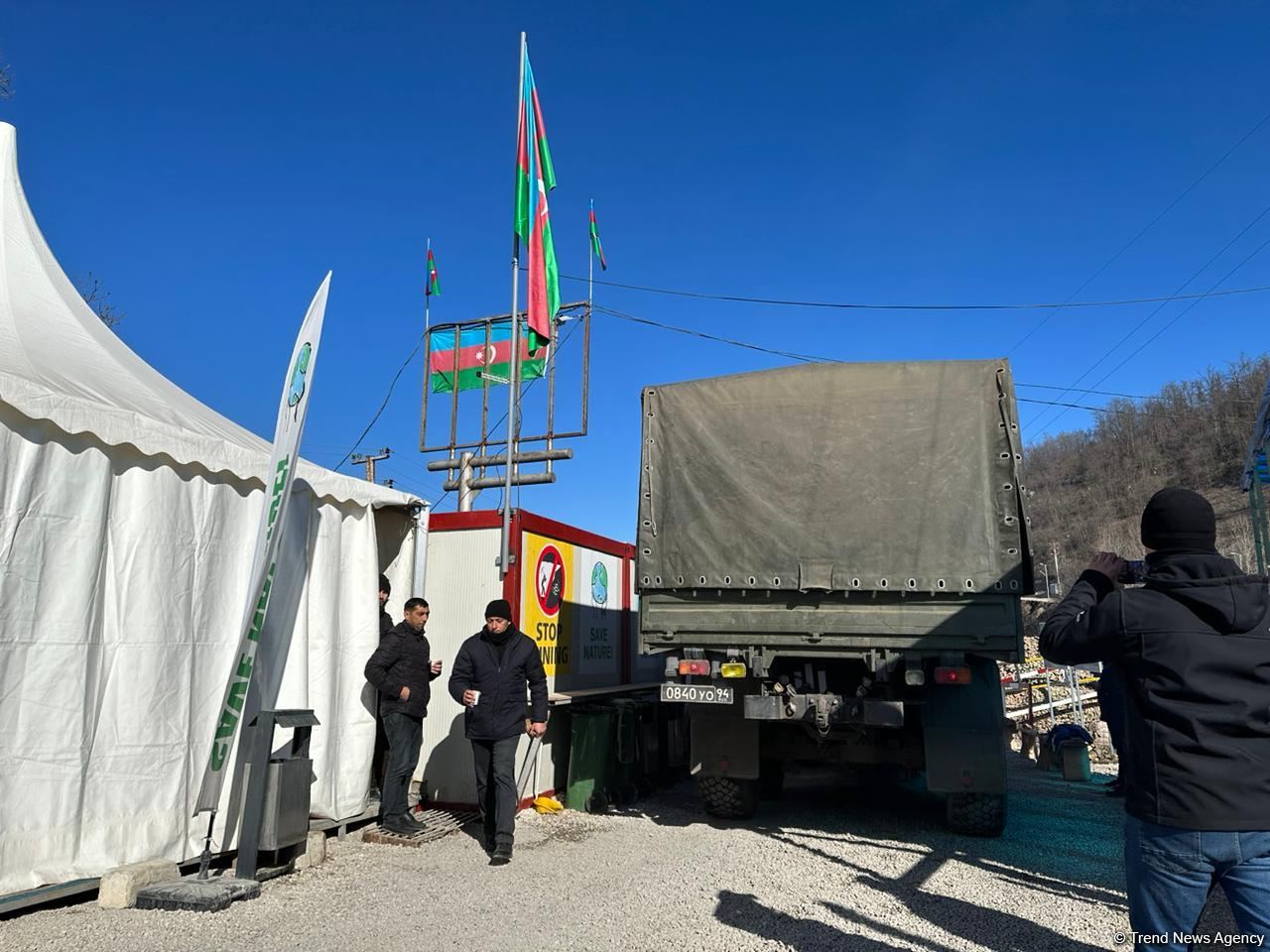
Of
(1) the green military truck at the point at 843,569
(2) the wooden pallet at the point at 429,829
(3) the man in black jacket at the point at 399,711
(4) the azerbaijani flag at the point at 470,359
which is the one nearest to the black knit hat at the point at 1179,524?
(1) the green military truck at the point at 843,569

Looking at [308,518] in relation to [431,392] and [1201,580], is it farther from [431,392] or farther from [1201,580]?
[431,392]

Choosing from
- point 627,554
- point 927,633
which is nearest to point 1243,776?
point 927,633

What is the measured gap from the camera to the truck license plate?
21.7 ft

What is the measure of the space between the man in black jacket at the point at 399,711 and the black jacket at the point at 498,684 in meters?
0.41

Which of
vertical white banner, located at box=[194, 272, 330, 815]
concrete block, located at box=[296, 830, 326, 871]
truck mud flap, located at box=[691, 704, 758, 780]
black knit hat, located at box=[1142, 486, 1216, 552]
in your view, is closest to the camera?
black knit hat, located at box=[1142, 486, 1216, 552]

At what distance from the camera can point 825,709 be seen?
6.44 meters

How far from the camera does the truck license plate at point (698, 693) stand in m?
6.62

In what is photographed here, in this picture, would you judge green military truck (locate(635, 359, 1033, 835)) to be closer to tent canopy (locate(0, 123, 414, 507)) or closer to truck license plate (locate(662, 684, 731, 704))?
truck license plate (locate(662, 684, 731, 704))

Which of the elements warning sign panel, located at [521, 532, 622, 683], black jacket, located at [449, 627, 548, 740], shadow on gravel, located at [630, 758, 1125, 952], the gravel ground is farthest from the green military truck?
warning sign panel, located at [521, 532, 622, 683]

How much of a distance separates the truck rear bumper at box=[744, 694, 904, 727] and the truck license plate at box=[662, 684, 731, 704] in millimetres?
185

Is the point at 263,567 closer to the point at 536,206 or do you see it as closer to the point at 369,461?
the point at 536,206

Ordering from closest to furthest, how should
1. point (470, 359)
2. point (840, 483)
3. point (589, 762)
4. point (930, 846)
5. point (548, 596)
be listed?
point (930, 846)
point (840, 483)
point (589, 762)
point (548, 596)
point (470, 359)

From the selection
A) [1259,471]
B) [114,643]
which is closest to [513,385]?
[114,643]

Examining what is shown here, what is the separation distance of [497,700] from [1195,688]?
4.85m
